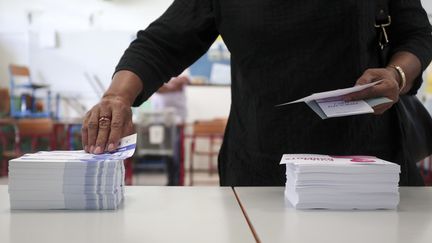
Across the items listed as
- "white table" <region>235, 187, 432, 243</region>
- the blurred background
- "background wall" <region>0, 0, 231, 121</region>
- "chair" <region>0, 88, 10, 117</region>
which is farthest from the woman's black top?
"chair" <region>0, 88, 10, 117</region>

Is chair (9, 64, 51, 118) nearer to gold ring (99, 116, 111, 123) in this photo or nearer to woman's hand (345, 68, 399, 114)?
gold ring (99, 116, 111, 123)

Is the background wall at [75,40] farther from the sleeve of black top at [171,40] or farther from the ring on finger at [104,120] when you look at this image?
the ring on finger at [104,120]

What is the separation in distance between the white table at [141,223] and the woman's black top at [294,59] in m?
0.29

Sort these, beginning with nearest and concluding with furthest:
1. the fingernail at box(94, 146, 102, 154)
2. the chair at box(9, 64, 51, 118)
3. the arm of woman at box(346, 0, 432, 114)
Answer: the fingernail at box(94, 146, 102, 154)
the arm of woman at box(346, 0, 432, 114)
the chair at box(9, 64, 51, 118)

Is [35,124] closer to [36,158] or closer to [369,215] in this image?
[36,158]

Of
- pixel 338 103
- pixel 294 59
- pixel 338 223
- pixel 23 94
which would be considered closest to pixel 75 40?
pixel 23 94

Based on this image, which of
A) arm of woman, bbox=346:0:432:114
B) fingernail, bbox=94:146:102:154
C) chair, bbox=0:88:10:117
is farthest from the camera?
chair, bbox=0:88:10:117

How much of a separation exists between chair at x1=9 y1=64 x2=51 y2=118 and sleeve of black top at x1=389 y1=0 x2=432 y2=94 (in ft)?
17.9

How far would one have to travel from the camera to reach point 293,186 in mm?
757

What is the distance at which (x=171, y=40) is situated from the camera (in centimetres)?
109

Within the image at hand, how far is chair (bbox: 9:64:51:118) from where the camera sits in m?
5.68

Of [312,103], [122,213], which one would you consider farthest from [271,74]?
[122,213]

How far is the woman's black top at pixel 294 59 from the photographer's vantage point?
101cm

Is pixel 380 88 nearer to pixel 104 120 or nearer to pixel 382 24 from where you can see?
pixel 382 24
